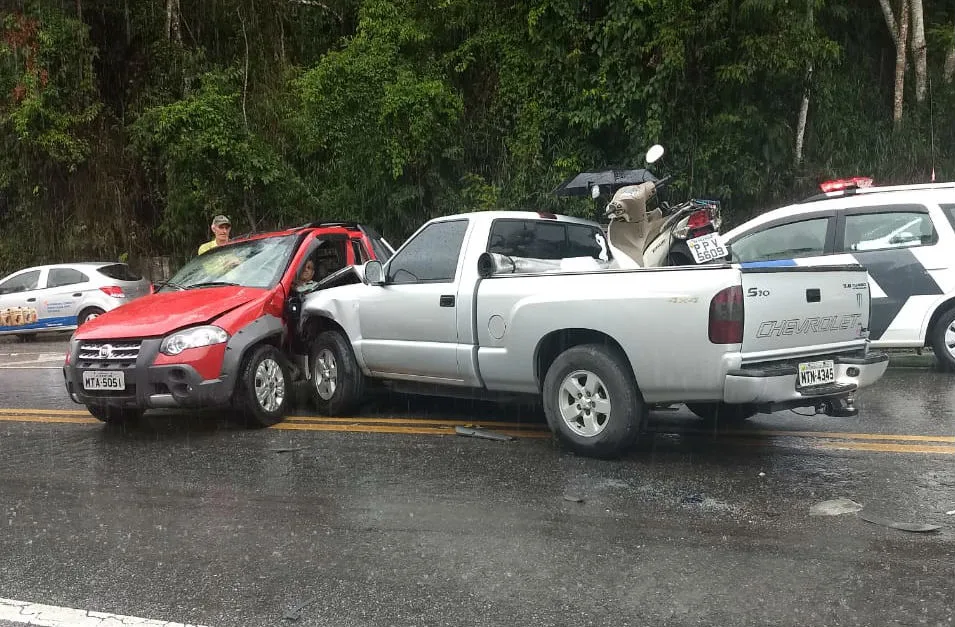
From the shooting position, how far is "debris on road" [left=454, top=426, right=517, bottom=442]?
6621 millimetres

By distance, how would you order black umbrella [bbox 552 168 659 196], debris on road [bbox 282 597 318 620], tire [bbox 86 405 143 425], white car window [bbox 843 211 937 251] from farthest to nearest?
black umbrella [bbox 552 168 659 196], white car window [bbox 843 211 937 251], tire [bbox 86 405 143 425], debris on road [bbox 282 597 318 620]

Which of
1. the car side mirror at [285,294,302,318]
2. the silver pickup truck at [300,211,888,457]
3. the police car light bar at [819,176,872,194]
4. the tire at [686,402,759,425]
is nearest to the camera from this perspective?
the silver pickup truck at [300,211,888,457]

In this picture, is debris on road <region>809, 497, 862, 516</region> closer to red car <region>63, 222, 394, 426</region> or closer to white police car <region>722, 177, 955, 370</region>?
white police car <region>722, 177, 955, 370</region>

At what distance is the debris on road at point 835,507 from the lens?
4559mm

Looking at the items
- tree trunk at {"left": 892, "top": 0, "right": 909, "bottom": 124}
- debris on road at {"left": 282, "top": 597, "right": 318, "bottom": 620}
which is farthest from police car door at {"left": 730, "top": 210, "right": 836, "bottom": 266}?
tree trunk at {"left": 892, "top": 0, "right": 909, "bottom": 124}

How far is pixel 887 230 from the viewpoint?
29.3 feet

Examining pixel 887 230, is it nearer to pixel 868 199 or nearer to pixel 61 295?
pixel 868 199

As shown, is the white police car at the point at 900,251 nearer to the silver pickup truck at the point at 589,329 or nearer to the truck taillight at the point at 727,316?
the silver pickup truck at the point at 589,329

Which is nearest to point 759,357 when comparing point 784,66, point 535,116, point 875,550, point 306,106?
point 875,550

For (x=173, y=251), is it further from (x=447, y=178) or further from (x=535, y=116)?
(x=535, y=116)

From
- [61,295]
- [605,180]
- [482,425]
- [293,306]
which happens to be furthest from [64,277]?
[482,425]

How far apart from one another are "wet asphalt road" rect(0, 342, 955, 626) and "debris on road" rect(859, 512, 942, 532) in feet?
0.18

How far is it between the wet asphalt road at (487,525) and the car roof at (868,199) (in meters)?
2.65

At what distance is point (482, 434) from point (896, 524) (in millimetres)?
3152
